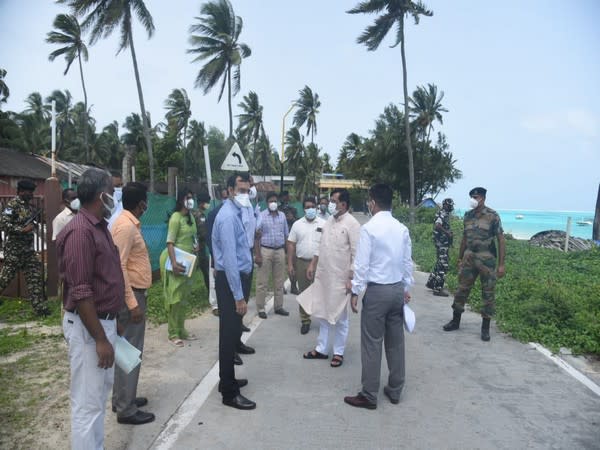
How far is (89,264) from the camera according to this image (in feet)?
8.45

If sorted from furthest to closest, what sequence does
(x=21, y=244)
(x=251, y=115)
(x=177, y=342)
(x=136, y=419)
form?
(x=251, y=115), (x=21, y=244), (x=177, y=342), (x=136, y=419)

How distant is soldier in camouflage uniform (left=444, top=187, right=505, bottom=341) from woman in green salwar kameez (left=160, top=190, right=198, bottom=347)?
3.79 meters

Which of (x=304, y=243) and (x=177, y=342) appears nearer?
(x=177, y=342)

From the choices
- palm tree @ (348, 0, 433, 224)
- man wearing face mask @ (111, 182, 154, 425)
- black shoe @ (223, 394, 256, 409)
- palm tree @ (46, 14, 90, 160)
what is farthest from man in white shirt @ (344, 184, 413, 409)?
palm tree @ (46, 14, 90, 160)

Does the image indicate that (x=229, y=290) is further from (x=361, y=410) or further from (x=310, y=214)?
(x=310, y=214)

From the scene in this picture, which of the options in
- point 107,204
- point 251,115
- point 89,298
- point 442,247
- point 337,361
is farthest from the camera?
point 251,115

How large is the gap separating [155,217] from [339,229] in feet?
18.1

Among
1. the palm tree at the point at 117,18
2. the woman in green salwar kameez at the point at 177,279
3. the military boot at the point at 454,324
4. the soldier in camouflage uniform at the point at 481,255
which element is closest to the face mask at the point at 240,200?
the woman in green salwar kameez at the point at 177,279

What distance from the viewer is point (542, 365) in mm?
5234

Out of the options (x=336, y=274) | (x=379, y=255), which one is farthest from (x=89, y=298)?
(x=336, y=274)

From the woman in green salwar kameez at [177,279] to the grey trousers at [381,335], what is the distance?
8.49 feet

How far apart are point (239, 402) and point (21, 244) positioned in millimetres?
4623

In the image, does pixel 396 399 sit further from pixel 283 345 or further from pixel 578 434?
pixel 283 345

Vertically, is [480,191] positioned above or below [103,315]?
above
